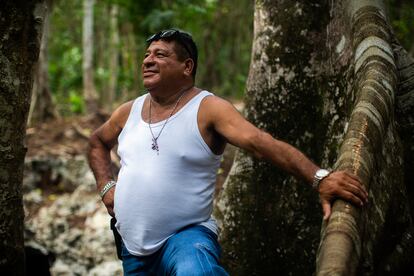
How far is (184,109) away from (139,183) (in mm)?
553

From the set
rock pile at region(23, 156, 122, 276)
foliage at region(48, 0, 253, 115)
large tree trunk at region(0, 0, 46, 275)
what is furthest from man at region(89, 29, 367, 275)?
foliage at region(48, 0, 253, 115)

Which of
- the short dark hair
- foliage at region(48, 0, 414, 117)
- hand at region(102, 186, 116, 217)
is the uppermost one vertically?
foliage at region(48, 0, 414, 117)

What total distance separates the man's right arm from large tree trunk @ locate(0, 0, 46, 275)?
1.77 feet

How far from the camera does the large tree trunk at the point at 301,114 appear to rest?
389cm

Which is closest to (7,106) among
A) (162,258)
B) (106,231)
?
(162,258)

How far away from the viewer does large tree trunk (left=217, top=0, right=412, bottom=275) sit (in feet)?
12.8

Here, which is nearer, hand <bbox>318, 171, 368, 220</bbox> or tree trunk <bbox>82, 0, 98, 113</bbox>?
hand <bbox>318, 171, 368, 220</bbox>

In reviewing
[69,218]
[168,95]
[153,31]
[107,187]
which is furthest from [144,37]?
[168,95]

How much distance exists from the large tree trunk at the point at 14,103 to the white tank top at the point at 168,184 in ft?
3.32

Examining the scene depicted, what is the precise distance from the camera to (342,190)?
2.98 meters

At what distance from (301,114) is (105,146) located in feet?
5.71

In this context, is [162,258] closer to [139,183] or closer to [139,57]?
[139,183]

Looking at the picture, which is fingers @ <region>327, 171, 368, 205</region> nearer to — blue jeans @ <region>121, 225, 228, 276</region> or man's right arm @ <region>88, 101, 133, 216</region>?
blue jeans @ <region>121, 225, 228, 276</region>

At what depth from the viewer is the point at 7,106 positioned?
13.7ft
